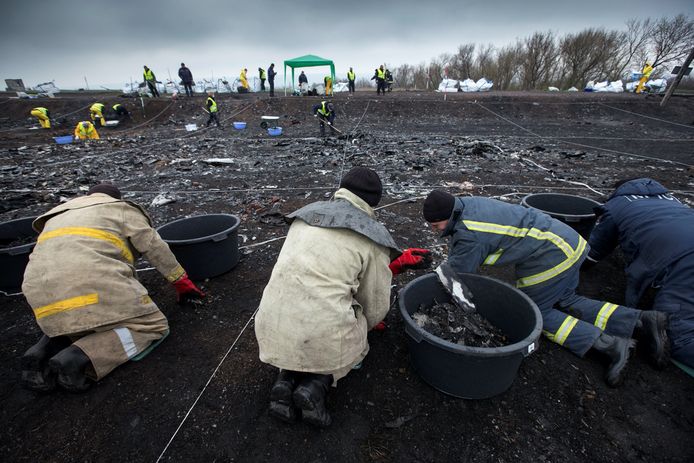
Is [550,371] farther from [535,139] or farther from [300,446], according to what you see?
[535,139]

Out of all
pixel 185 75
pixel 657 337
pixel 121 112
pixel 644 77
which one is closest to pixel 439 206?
pixel 657 337

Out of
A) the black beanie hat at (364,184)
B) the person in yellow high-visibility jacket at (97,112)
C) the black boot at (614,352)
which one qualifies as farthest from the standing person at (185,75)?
the black boot at (614,352)

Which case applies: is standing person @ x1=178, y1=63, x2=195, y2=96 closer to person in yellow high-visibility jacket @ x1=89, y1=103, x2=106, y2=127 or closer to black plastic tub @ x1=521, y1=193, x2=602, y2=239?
person in yellow high-visibility jacket @ x1=89, y1=103, x2=106, y2=127

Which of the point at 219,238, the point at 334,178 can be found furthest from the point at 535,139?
the point at 219,238

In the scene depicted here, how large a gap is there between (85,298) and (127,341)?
403mm

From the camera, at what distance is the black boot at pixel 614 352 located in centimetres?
188

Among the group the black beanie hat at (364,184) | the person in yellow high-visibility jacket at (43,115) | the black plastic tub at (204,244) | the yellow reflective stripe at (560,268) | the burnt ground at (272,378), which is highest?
the person in yellow high-visibility jacket at (43,115)

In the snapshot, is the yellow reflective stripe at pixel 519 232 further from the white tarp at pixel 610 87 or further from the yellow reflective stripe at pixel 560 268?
the white tarp at pixel 610 87

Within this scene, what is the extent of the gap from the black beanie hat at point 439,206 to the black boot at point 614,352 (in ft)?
4.43

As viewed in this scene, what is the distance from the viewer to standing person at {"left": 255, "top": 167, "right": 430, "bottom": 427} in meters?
1.55

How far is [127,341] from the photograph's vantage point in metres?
2.03

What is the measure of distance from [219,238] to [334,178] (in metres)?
3.49

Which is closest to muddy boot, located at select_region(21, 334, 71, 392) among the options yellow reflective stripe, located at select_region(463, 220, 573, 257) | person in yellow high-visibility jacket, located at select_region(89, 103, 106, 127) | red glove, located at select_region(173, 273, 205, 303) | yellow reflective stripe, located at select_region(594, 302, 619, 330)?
red glove, located at select_region(173, 273, 205, 303)

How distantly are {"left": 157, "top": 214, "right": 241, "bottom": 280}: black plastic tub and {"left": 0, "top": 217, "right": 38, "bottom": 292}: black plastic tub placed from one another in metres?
1.06
